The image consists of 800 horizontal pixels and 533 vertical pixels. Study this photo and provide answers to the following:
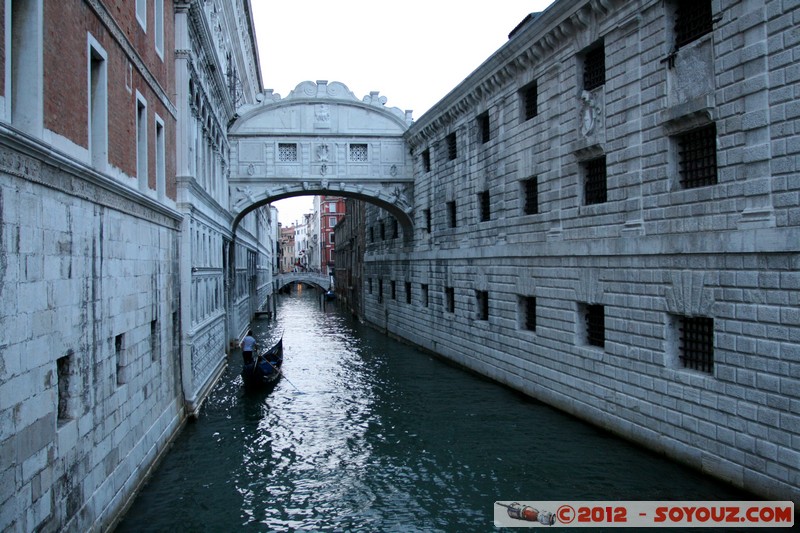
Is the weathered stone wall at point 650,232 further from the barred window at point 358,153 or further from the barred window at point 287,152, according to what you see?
the barred window at point 287,152

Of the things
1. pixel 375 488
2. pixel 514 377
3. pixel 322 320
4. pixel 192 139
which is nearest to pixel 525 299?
pixel 514 377

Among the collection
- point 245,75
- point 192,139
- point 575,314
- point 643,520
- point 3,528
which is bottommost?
point 643,520

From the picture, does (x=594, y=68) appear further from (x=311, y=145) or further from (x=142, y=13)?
(x=311, y=145)

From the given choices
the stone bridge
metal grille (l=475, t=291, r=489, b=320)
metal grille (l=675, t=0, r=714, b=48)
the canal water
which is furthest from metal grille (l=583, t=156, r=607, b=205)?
the stone bridge

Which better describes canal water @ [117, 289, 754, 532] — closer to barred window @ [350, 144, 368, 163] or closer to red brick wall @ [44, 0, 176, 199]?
red brick wall @ [44, 0, 176, 199]

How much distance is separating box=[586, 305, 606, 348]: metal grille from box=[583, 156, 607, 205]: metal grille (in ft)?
6.72

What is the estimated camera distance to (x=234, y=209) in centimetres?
2302

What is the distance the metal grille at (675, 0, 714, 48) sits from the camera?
9.31 m

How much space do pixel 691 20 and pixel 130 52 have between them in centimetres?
814

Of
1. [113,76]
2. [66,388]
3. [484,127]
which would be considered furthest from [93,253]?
[484,127]

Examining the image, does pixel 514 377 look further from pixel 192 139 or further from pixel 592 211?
pixel 192 139

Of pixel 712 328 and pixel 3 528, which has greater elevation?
pixel 712 328

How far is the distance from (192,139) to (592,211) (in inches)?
341

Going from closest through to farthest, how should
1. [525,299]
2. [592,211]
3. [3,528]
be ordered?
1. [3,528]
2. [592,211]
3. [525,299]
